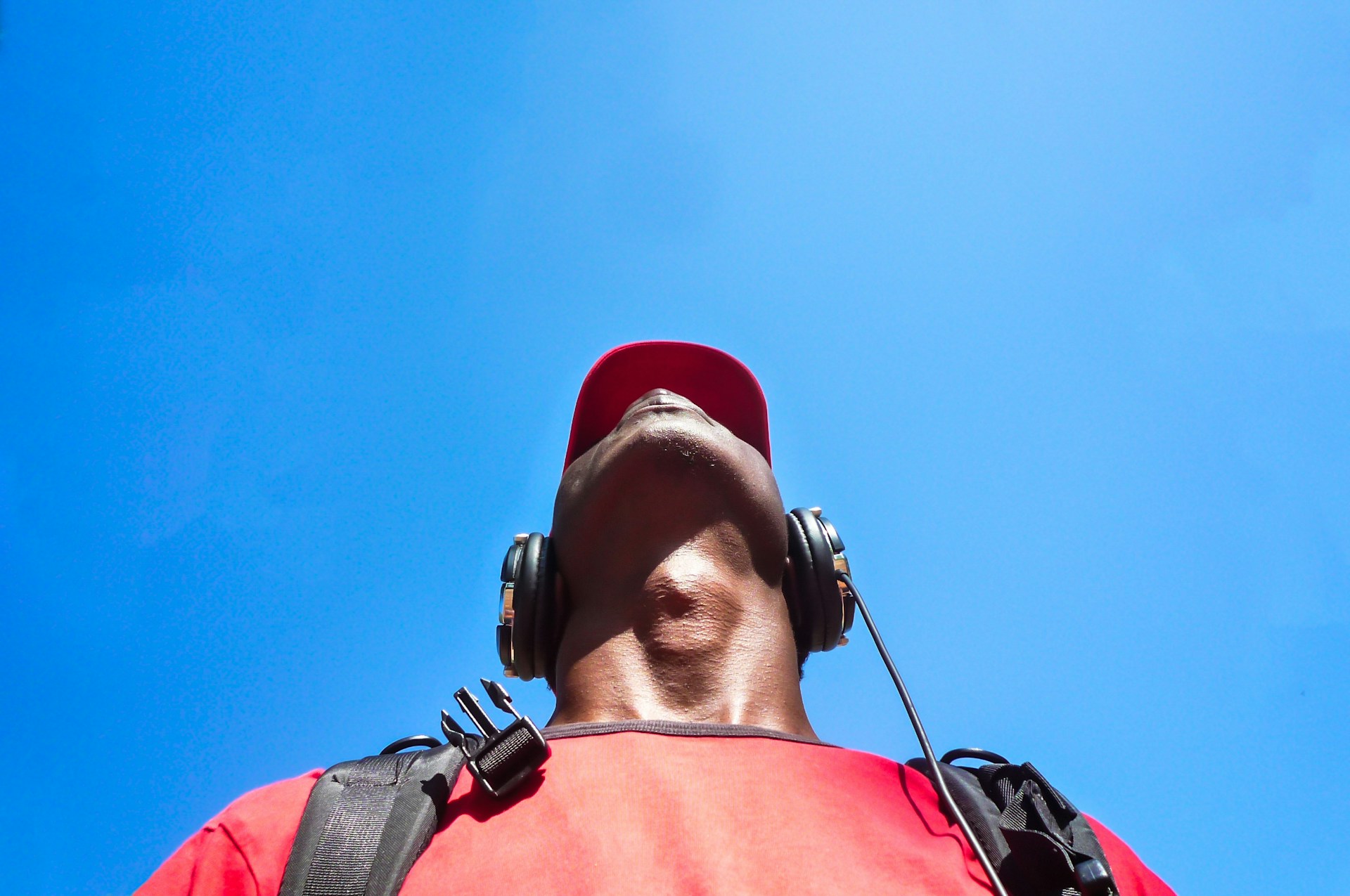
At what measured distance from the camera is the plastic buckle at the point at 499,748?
5.74ft

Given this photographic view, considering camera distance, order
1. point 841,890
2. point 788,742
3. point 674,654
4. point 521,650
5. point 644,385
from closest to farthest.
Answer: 1. point 841,890
2. point 788,742
3. point 674,654
4. point 521,650
5. point 644,385

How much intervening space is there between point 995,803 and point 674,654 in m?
1.01

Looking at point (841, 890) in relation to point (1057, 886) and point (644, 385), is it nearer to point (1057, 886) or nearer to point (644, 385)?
point (1057, 886)

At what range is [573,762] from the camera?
189 cm

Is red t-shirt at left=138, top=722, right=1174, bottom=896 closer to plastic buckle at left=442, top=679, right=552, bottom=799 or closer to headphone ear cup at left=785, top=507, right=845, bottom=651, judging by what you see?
plastic buckle at left=442, top=679, right=552, bottom=799

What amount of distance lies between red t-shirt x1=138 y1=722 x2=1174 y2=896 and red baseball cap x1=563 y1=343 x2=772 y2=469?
185 centimetres

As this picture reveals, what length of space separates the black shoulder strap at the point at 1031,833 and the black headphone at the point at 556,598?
3.12 ft

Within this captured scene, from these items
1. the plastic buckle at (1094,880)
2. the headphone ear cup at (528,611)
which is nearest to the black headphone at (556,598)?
the headphone ear cup at (528,611)

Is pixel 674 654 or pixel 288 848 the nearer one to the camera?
pixel 288 848

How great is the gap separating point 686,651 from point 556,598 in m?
0.65

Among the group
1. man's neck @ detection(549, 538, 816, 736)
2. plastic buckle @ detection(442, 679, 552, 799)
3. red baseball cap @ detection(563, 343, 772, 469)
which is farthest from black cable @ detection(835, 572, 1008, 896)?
red baseball cap @ detection(563, 343, 772, 469)

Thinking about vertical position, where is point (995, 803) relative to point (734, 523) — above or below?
below

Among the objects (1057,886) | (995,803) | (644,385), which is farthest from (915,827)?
(644,385)

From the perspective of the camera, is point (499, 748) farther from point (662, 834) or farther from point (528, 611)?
point (528, 611)
